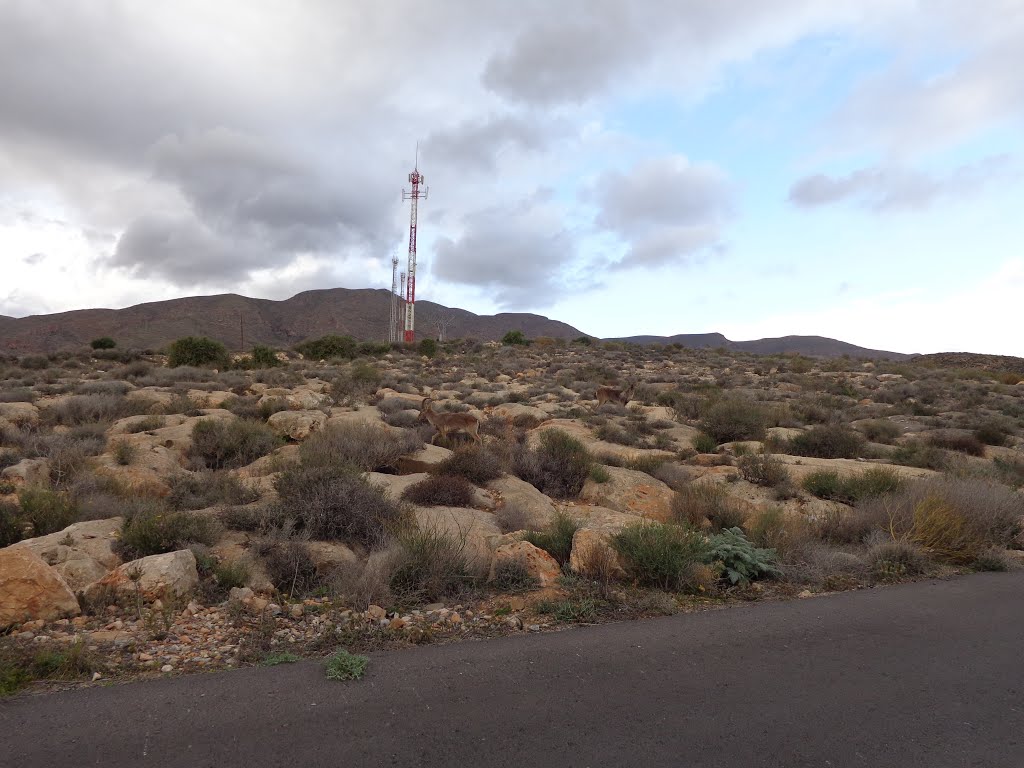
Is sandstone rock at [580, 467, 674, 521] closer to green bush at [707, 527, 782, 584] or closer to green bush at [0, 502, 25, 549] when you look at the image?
green bush at [707, 527, 782, 584]

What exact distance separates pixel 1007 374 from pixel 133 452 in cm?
4464

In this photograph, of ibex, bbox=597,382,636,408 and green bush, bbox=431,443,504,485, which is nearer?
green bush, bbox=431,443,504,485

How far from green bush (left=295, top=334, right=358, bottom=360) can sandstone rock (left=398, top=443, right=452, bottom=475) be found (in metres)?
29.8

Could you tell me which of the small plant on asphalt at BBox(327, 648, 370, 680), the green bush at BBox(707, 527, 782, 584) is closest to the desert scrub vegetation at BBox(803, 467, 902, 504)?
the green bush at BBox(707, 527, 782, 584)

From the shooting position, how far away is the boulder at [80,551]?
5.59 metres

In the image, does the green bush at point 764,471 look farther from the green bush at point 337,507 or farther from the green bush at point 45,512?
the green bush at point 45,512

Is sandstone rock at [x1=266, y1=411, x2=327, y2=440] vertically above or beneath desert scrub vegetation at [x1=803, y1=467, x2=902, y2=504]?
above

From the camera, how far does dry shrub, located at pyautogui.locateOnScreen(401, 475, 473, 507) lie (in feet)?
28.5

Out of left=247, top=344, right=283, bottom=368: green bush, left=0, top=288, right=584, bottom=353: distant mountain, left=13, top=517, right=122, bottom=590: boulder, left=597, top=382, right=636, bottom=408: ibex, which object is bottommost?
left=13, top=517, right=122, bottom=590: boulder

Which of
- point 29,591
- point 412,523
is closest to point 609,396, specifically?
point 412,523

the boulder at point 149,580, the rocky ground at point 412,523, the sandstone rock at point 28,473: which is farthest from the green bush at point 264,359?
the boulder at point 149,580

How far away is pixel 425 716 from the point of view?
353 cm

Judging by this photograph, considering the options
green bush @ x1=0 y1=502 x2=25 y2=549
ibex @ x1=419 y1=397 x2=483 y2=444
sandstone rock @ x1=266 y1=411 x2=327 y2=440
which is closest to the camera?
green bush @ x1=0 y1=502 x2=25 y2=549

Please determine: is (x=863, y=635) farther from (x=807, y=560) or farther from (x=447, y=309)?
(x=447, y=309)
